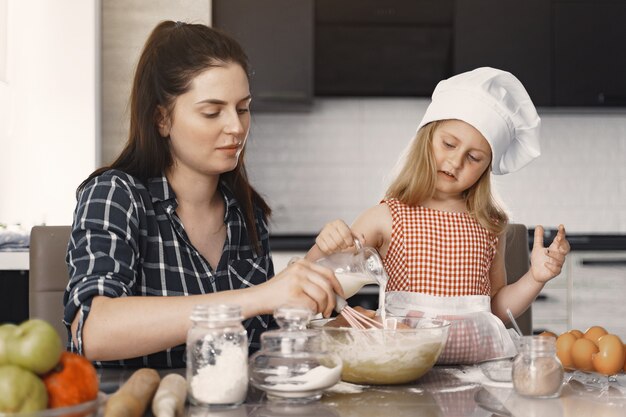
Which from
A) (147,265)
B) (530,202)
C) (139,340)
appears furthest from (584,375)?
(530,202)

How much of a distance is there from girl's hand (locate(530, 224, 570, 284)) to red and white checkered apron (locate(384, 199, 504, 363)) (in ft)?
0.54

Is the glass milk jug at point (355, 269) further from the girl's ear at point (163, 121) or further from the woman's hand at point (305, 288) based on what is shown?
the girl's ear at point (163, 121)

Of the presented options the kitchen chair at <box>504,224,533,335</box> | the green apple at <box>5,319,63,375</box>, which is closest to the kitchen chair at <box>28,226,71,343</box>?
the green apple at <box>5,319,63,375</box>

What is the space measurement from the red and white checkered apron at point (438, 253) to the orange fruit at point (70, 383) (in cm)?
116

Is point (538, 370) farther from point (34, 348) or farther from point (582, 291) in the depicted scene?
point (582, 291)

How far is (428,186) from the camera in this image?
206cm

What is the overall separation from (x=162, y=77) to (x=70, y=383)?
2.90 feet

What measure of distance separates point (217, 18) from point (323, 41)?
537mm

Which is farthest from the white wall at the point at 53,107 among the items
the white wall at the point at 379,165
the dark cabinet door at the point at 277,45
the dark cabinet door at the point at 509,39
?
the dark cabinet door at the point at 509,39

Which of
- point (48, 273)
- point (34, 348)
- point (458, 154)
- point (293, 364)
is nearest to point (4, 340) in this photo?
point (34, 348)

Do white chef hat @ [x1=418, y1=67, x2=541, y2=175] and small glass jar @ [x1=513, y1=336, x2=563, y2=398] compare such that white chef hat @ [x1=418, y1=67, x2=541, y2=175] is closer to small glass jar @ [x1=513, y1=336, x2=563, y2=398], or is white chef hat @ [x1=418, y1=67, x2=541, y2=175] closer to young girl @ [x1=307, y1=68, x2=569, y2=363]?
young girl @ [x1=307, y1=68, x2=569, y2=363]

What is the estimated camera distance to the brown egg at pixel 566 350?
4.42 feet

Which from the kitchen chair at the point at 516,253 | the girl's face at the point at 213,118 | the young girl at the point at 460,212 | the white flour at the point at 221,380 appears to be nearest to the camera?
the white flour at the point at 221,380

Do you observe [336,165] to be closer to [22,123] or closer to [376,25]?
[376,25]
